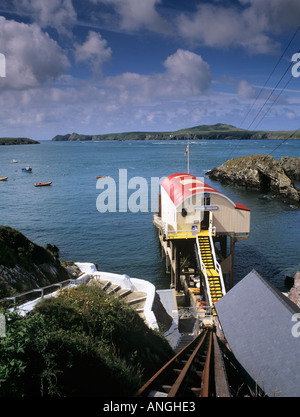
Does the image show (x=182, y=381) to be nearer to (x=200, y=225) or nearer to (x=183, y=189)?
(x=200, y=225)

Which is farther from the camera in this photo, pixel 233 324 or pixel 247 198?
pixel 247 198

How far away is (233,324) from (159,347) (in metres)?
3.39

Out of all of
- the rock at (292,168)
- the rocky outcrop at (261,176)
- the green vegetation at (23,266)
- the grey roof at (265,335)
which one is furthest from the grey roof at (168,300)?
the rock at (292,168)

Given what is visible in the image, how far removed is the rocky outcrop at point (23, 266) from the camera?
1464 cm

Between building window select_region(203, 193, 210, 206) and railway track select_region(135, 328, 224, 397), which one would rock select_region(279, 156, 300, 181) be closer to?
building window select_region(203, 193, 210, 206)

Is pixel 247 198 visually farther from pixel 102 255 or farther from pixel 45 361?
pixel 45 361

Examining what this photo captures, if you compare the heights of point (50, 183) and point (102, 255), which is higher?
point (50, 183)

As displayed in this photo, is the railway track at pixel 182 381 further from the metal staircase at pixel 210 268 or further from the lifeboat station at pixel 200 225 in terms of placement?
the lifeboat station at pixel 200 225

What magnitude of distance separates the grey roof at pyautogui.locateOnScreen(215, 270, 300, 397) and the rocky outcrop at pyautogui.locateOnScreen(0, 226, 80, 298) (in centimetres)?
985

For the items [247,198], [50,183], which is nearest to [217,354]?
[247,198]

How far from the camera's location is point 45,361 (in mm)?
7055

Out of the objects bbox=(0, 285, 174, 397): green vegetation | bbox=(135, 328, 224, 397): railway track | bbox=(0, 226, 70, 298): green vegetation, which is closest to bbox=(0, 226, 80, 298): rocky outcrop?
bbox=(0, 226, 70, 298): green vegetation

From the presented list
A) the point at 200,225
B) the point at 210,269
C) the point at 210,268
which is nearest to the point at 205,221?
the point at 200,225

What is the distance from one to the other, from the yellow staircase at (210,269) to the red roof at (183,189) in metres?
3.64
